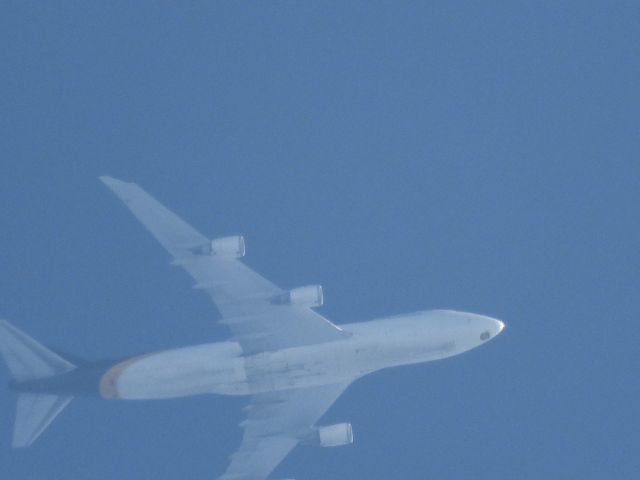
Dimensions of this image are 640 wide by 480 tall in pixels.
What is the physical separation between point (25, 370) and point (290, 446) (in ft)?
27.4

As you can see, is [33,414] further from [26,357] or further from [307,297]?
[307,297]

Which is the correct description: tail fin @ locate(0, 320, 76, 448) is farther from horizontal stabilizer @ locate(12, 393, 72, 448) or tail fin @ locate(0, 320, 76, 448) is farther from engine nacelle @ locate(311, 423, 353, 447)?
engine nacelle @ locate(311, 423, 353, 447)

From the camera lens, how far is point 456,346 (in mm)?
25281

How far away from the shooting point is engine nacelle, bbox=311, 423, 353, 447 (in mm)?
25438

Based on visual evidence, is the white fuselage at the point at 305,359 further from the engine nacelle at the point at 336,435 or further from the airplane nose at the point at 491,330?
the engine nacelle at the point at 336,435

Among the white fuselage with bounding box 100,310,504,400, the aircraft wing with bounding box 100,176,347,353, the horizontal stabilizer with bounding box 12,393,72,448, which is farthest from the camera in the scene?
the horizontal stabilizer with bounding box 12,393,72,448

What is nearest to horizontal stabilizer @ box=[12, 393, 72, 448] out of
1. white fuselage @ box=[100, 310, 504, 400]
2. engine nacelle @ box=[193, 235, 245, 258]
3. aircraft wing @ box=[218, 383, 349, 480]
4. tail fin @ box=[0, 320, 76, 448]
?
tail fin @ box=[0, 320, 76, 448]

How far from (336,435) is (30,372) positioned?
31.1 feet

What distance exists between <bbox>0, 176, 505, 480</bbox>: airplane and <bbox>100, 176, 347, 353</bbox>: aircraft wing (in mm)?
29

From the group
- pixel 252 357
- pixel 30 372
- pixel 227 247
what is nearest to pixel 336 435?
pixel 252 357

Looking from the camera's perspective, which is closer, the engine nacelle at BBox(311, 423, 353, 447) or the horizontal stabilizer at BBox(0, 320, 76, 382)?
the engine nacelle at BBox(311, 423, 353, 447)

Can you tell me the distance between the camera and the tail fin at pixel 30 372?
2653 centimetres

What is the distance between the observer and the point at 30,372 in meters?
26.7

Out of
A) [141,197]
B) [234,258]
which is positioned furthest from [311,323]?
[141,197]
